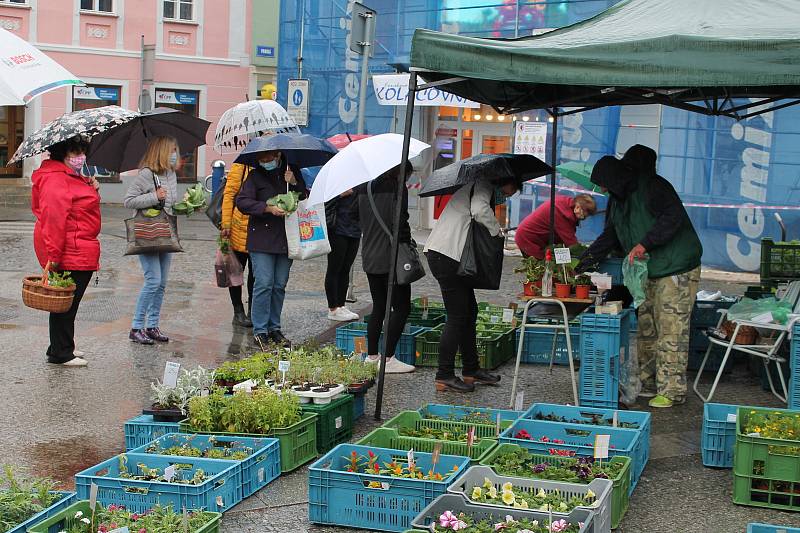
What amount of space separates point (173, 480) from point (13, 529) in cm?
113

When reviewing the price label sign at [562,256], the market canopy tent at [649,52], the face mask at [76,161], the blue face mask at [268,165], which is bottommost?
the price label sign at [562,256]

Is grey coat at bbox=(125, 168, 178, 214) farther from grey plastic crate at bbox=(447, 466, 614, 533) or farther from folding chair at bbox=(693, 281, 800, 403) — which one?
grey plastic crate at bbox=(447, 466, 614, 533)

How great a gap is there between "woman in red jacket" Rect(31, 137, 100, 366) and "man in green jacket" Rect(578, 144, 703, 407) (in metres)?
3.92

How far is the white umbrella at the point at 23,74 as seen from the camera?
21.6ft

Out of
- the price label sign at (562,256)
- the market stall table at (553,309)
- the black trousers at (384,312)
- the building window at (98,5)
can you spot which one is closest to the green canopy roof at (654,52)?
the price label sign at (562,256)

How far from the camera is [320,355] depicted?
7.84 metres

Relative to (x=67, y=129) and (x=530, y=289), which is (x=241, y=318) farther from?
(x=530, y=289)

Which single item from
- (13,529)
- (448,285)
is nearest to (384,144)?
(448,285)

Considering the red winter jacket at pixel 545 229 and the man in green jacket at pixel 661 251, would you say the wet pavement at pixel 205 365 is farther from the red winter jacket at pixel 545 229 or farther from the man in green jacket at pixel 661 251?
the red winter jacket at pixel 545 229

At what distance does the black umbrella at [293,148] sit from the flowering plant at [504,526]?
5.05 meters

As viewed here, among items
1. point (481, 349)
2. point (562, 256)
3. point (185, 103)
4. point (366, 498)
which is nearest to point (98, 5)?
point (185, 103)

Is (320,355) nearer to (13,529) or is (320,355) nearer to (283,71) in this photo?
(13,529)

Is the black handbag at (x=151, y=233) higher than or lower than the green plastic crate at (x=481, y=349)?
higher

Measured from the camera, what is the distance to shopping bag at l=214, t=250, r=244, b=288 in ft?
35.6
